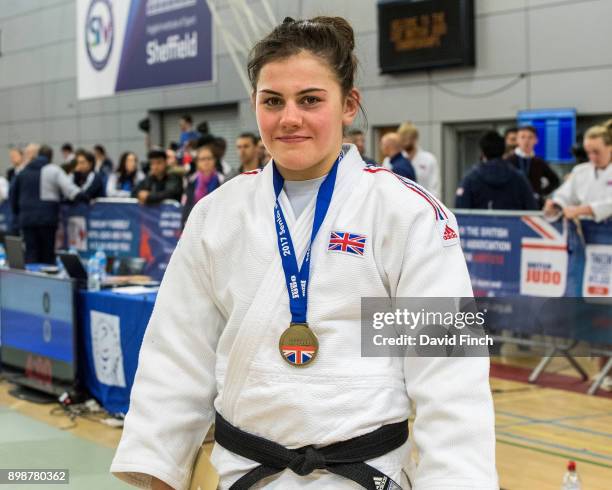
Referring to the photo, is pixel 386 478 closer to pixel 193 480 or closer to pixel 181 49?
pixel 193 480

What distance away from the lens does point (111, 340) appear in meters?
6.29

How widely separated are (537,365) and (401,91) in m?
6.15

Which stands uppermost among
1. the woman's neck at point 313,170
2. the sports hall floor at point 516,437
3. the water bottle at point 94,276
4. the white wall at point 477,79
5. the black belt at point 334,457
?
the white wall at point 477,79

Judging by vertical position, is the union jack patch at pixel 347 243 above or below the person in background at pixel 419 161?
below

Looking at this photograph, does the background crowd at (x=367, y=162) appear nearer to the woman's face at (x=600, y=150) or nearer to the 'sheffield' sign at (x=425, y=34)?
the woman's face at (x=600, y=150)

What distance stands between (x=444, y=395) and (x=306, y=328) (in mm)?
300

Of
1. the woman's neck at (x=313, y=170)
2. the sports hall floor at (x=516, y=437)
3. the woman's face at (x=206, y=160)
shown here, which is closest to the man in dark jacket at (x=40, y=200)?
the woman's face at (x=206, y=160)

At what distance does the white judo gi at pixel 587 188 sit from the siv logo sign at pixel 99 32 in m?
6.70

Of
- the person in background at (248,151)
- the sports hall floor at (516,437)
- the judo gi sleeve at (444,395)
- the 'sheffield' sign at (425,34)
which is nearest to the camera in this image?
the judo gi sleeve at (444,395)

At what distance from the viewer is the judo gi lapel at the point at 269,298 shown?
196cm

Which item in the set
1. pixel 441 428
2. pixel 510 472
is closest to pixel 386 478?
pixel 441 428

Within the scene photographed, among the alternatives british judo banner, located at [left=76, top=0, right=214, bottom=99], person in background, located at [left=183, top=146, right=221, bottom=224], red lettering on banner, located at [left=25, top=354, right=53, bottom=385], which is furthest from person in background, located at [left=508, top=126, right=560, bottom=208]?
red lettering on banner, located at [left=25, top=354, right=53, bottom=385]

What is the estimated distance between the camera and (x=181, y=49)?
10.9 m

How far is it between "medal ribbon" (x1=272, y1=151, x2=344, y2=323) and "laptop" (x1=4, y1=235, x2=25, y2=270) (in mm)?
5898
